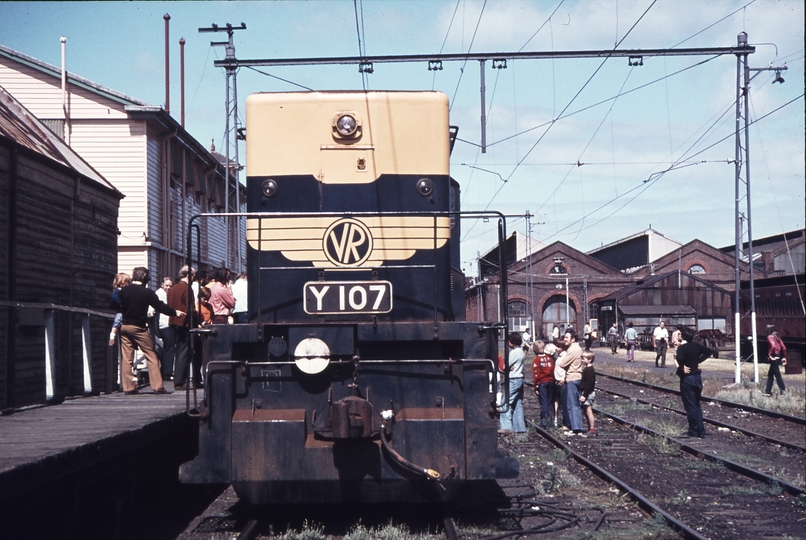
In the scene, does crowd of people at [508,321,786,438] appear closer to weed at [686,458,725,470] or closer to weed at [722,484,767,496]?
weed at [686,458,725,470]

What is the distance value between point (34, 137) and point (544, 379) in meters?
9.86

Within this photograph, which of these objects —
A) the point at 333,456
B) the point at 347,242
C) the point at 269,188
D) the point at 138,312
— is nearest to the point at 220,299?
the point at 138,312

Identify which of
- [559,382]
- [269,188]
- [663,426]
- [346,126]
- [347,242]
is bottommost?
[663,426]

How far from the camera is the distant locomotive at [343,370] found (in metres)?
5.99

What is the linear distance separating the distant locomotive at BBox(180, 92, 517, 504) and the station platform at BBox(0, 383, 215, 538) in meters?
0.65

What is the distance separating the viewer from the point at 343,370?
6.25 m

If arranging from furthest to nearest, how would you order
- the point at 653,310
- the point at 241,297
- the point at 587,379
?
the point at 653,310
the point at 587,379
the point at 241,297

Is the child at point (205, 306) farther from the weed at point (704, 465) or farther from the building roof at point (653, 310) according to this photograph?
the building roof at point (653, 310)

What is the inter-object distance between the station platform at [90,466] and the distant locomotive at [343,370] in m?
0.65

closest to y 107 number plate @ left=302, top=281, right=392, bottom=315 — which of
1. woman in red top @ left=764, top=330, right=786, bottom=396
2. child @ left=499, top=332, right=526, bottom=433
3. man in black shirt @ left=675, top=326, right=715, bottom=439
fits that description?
child @ left=499, top=332, right=526, bottom=433

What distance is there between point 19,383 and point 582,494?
8.04 m

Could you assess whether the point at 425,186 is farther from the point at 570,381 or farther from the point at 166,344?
the point at 570,381

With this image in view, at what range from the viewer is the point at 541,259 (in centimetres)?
6650

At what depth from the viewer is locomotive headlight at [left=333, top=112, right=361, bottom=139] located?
7117mm
